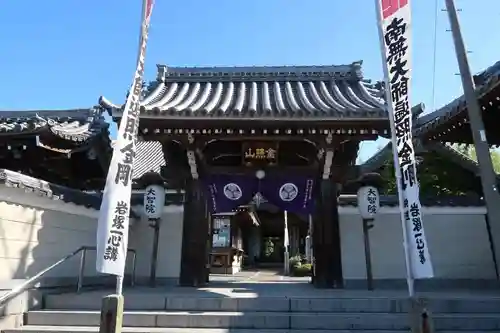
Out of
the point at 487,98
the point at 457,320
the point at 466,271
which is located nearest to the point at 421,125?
the point at 487,98

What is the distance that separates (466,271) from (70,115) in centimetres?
1294

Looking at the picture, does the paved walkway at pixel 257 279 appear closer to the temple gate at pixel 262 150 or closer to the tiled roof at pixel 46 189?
the temple gate at pixel 262 150

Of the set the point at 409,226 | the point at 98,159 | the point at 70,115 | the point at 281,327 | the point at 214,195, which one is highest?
the point at 70,115

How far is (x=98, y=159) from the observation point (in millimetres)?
11484

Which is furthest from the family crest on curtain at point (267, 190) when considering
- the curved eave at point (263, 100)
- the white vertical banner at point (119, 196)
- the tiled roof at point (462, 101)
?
the white vertical banner at point (119, 196)

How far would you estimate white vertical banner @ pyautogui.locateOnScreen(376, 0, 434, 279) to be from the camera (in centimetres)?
530

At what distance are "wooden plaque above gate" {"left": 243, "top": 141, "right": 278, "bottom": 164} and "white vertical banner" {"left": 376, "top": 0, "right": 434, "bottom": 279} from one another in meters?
4.10

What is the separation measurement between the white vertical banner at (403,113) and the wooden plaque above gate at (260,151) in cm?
410

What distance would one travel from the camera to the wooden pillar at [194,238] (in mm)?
9609

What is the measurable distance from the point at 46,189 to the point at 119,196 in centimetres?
314

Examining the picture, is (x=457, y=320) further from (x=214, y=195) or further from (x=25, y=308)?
(x=25, y=308)

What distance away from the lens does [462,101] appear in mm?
8367

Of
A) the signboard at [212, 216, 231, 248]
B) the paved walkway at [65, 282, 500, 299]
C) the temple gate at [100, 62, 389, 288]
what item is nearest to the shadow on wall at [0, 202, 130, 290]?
the paved walkway at [65, 282, 500, 299]

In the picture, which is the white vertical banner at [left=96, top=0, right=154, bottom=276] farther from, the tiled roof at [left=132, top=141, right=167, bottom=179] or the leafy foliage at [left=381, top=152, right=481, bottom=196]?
the leafy foliage at [left=381, top=152, right=481, bottom=196]
